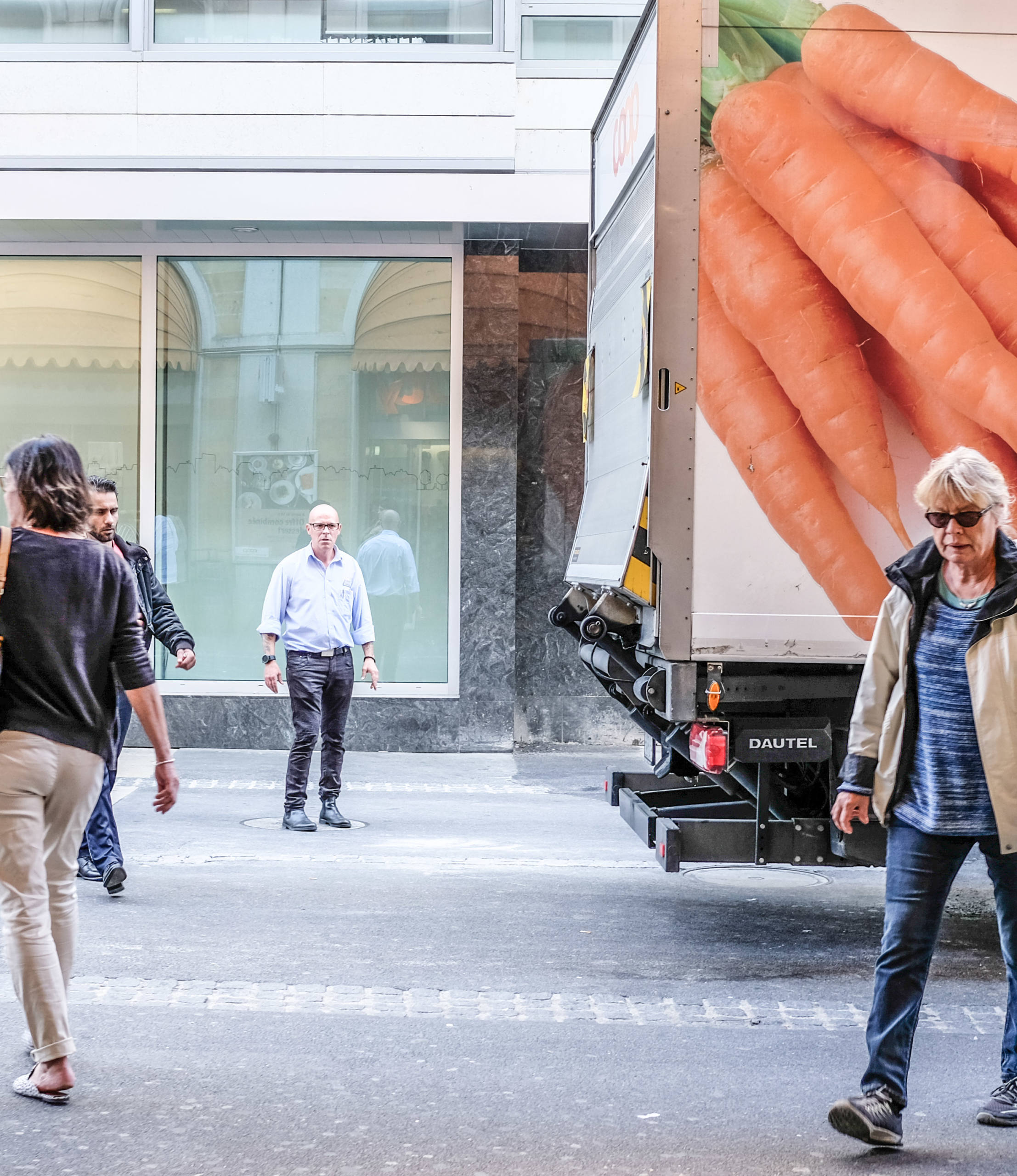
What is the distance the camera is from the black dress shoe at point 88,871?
22.5 feet

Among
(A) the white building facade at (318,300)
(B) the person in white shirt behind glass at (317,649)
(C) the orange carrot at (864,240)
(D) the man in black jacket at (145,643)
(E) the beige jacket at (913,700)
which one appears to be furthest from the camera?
(A) the white building facade at (318,300)

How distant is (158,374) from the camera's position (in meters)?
12.1

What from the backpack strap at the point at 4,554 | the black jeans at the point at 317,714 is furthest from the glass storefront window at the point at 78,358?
the backpack strap at the point at 4,554

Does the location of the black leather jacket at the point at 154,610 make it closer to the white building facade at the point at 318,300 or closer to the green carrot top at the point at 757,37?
the green carrot top at the point at 757,37

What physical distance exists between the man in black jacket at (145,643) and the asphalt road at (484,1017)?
0.57 ft

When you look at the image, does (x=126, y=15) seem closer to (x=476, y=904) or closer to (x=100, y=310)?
(x=100, y=310)

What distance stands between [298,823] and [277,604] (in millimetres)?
1391

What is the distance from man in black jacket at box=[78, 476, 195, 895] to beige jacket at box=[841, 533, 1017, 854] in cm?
334

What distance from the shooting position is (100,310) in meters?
12.1

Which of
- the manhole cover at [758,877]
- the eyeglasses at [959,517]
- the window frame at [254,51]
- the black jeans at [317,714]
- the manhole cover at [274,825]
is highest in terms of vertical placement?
the window frame at [254,51]

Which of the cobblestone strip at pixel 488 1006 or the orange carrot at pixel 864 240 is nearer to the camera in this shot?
the cobblestone strip at pixel 488 1006

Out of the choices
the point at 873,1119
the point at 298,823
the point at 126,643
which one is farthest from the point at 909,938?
the point at 298,823

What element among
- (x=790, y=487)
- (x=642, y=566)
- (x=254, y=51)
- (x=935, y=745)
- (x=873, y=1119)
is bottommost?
(x=873, y=1119)

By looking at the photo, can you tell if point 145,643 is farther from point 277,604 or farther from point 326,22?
point 326,22
